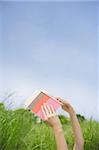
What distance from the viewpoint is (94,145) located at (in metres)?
3.05

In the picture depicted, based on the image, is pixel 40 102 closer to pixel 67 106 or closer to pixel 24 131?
pixel 67 106

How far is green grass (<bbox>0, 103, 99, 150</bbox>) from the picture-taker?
100 inches

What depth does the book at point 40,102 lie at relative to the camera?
1417mm

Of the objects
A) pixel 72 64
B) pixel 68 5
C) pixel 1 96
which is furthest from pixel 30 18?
pixel 1 96

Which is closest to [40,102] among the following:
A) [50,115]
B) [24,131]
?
[50,115]

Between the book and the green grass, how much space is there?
114 centimetres

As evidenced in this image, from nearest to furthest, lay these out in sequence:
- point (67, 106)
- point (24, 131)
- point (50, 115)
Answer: point (50, 115) → point (67, 106) → point (24, 131)

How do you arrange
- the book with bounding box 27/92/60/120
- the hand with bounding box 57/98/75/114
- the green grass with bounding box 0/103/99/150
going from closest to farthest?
the book with bounding box 27/92/60/120
the hand with bounding box 57/98/75/114
the green grass with bounding box 0/103/99/150

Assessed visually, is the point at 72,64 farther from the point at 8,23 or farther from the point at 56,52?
the point at 8,23

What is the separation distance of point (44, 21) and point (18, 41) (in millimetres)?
281

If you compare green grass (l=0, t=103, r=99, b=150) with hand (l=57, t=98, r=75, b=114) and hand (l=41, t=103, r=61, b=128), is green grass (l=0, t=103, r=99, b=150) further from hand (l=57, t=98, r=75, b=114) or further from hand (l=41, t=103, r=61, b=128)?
hand (l=41, t=103, r=61, b=128)

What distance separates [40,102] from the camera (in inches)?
56.3

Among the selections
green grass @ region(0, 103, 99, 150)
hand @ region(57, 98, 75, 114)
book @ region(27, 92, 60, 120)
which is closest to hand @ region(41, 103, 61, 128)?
book @ region(27, 92, 60, 120)

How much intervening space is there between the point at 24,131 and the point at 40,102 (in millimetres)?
1268
